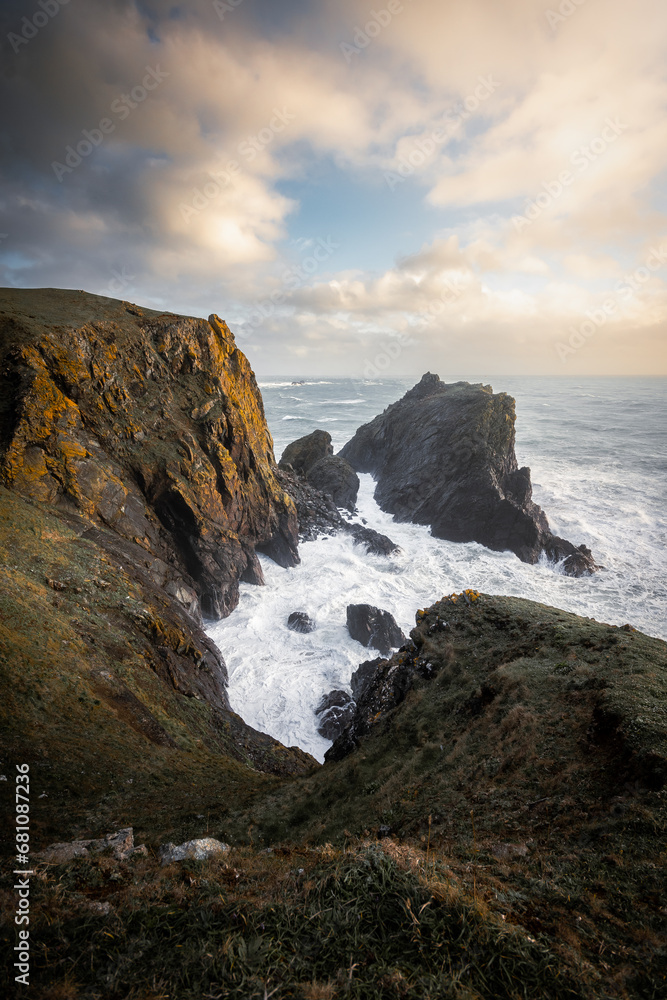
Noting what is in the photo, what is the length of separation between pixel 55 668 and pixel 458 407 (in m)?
46.6

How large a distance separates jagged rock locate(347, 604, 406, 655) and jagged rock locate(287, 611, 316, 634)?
8.38 ft

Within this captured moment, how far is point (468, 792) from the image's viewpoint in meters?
7.16

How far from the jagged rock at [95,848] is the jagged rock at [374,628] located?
18228 millimetres

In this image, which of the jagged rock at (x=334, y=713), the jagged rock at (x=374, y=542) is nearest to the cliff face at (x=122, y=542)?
the jagged rock at (x=334, y=713)

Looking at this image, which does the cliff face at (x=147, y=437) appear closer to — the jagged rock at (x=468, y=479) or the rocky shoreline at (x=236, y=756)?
the rocky shoreline at (x=236, y=756)

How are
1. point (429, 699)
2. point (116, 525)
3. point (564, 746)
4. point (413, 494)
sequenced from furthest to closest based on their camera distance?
point (413, 494) → point (116, 525) → point (429, 699) → point (564, 746)

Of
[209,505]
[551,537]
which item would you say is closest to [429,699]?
[209,505]

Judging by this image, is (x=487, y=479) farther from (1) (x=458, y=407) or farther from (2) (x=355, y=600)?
(2) (x=355, y=600)

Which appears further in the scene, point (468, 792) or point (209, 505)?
point (209, 505)

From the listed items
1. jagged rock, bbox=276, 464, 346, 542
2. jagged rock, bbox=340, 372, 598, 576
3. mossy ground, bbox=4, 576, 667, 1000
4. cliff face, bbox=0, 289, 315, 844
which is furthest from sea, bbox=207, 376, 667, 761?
mossy ground, bbox=4, 576, 667, 1000

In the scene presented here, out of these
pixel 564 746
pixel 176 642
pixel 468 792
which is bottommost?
pixel 176 642

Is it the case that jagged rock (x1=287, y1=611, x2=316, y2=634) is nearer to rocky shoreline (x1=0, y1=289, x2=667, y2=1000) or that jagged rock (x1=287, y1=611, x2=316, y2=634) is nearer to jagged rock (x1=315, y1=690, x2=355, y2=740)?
rocky shoreline (x1=0, y1=289, x2=667, y2=1000)

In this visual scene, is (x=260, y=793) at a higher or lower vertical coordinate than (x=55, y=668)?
lower

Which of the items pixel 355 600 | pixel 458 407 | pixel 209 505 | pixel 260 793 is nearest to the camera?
pixel 260 793
